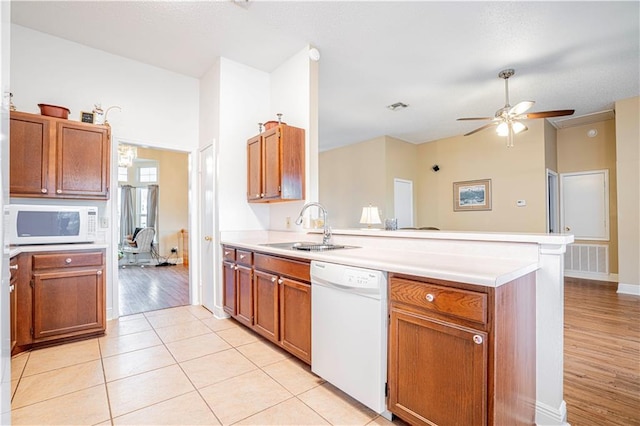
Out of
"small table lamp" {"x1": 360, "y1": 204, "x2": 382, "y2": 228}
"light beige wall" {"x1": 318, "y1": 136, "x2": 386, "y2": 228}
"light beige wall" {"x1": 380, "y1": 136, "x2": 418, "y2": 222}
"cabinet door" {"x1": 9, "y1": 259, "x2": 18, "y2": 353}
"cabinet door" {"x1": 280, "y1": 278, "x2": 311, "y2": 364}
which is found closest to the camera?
"cabinet door" {"x1": 280, "y1": 278, "x2": 311, "y2": 364}

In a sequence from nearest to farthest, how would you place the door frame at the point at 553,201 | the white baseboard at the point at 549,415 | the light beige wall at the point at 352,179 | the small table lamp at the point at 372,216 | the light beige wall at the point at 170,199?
the white baseboard at the point at 549,415 < the small table lamp at the point at 372,216 < the door frame at the point at 553,201 < the light beige wall at the point at 352,179 < the light beige wall at the point at 170,199

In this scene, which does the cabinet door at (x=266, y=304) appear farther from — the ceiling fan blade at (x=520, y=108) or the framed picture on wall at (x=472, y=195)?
the framed picture on wall at (x=472, y=195)

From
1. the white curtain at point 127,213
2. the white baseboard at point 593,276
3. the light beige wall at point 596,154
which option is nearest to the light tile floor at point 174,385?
the white curtain at point 127,213

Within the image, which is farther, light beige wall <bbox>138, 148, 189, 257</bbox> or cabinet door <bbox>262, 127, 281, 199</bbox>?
light beige wall <bbox>138, 148, 189, 257</bbox>

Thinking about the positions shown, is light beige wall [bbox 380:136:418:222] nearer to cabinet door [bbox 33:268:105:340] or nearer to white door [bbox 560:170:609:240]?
white door [bbox 560:170:609:240]

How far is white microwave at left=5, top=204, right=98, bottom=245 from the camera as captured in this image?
2.50 meters

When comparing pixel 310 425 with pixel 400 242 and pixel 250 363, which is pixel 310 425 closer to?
pixel 250 363

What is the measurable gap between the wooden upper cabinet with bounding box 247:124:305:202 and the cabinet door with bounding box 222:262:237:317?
812 mm

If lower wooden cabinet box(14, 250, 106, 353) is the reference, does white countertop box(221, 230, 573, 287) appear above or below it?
above

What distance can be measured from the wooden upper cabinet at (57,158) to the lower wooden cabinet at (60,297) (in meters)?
0.62

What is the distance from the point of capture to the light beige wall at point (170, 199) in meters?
7.27

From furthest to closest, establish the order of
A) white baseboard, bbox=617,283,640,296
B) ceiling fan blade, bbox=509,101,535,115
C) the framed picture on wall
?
the framed picture on wall < white baseboard, bbox=617,283,640,296 < ceiling fan blade, bbox=509,101,535,115

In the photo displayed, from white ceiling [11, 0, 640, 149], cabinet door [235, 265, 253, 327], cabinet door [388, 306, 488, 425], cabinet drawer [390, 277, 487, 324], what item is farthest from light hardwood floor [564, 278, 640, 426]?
white ceiling [11, 0, 640, 149]

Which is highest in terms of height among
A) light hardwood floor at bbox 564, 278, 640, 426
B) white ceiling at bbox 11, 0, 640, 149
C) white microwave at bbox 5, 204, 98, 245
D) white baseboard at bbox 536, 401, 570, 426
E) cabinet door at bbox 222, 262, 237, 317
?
white ceiling at bbox 11, 0, 640, 149
